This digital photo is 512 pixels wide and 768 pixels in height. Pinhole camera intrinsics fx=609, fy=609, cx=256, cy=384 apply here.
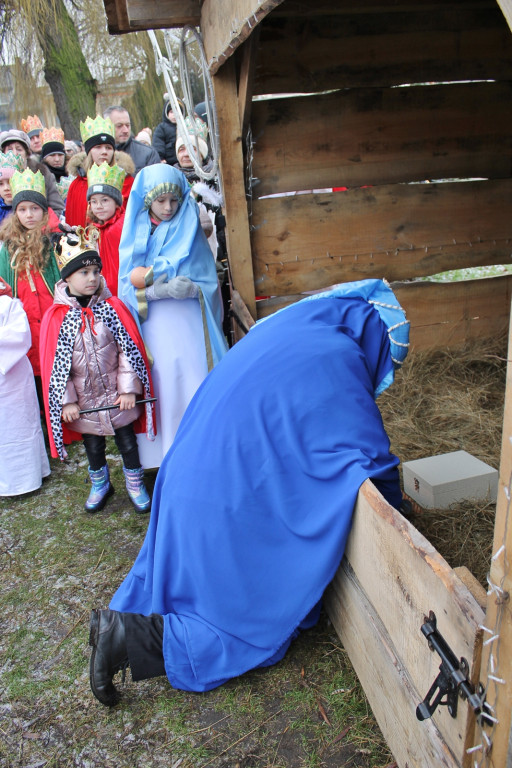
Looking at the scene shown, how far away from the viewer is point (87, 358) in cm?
→ 322

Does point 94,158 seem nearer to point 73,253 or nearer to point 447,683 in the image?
point 73,253

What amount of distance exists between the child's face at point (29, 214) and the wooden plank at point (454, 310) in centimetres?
248


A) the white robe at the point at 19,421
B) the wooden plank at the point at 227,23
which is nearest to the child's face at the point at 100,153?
the wooden plank at the point at 227,23

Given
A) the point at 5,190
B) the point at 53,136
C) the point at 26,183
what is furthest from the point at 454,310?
the point at 53,136

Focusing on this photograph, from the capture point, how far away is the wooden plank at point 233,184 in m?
3.56

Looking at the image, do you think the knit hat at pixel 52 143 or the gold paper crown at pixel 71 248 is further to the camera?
the knit hat at pixel 52 143

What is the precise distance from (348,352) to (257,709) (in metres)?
1.28

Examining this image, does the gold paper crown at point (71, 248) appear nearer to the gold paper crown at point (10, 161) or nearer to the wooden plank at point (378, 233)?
the wooden plank at point (378, 233)

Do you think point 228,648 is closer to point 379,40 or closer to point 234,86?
point 234,86

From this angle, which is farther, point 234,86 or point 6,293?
point 6,293

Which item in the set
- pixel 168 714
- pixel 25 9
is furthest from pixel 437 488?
pixel 25 9

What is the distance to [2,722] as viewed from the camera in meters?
2.20

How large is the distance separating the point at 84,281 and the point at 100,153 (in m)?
A: 1.87

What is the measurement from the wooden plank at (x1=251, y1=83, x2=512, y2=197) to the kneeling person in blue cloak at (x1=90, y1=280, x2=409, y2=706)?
211 cm
